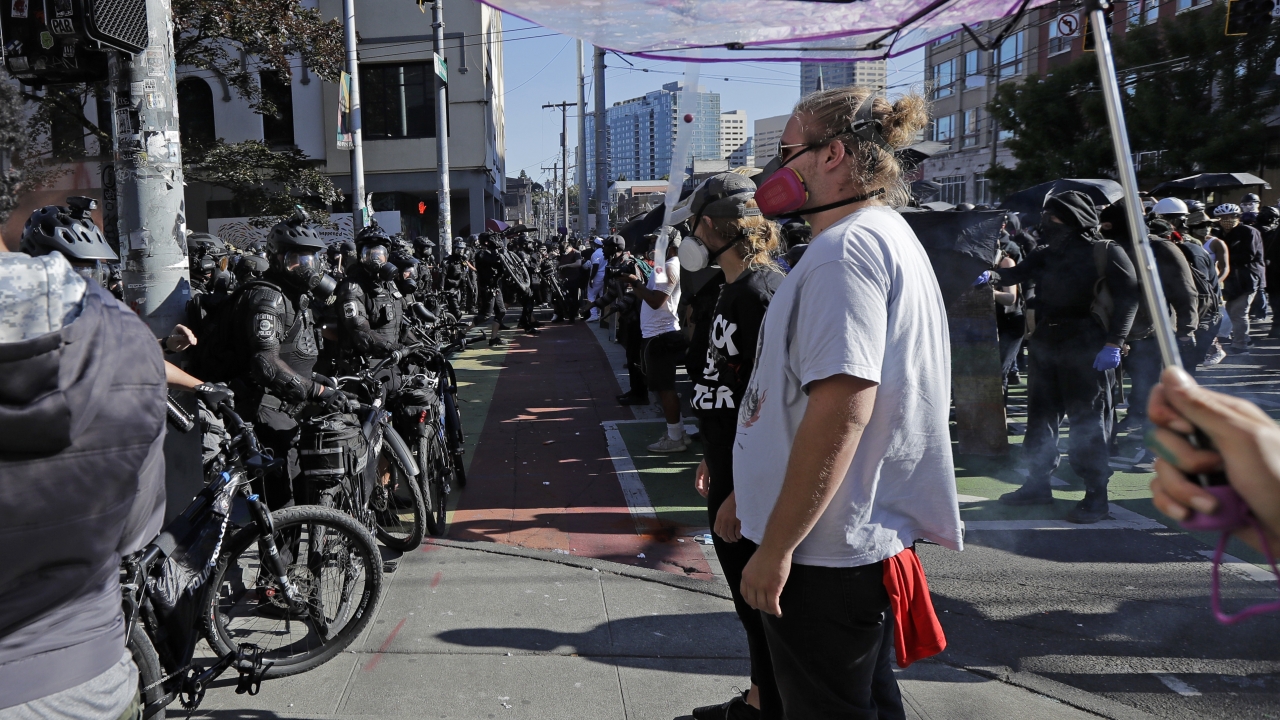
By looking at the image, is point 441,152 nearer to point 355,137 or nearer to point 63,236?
point 355,137

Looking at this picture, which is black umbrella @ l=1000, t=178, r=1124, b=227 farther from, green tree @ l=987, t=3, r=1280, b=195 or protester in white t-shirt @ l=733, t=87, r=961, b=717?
green tree @ l=987, t=3, r=1280, b=195

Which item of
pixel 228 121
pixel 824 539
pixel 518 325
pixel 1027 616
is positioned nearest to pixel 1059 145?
pixel 518 325

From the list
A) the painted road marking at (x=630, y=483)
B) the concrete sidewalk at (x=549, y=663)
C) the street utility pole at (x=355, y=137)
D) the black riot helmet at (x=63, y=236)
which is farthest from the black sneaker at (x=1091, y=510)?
the street utility pole at (x=355, y=137)

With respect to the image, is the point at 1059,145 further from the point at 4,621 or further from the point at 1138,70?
the point at 4,621

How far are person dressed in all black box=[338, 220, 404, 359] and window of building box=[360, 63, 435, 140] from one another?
24.5 m

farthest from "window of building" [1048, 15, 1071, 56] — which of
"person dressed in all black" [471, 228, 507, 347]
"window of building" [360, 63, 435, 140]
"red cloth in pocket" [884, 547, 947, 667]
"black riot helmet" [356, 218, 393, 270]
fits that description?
"red cloth in pocket" [884, 547, 947, 667]

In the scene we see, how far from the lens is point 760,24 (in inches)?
92.2

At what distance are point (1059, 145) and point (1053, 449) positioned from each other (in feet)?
92.1

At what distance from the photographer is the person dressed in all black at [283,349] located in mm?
4527

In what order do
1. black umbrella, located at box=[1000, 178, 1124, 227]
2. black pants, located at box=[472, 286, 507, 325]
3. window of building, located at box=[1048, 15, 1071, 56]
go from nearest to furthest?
black umbrella, located at box=[1000, 178, 1124, 227] < black pants, located at box=[472, 286, 507, 325] < window of building, located at box=[1048, 15, 1071, 56]

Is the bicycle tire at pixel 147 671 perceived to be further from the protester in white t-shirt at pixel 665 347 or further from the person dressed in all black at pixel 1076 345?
the person dressed in all black at pixel 1076 345

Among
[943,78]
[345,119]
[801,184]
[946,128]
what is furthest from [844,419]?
[946,128]

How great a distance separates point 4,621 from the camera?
4.73ft

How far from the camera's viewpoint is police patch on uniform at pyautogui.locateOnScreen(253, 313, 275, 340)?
178 inches
